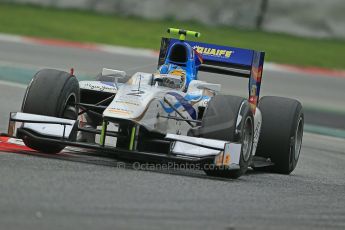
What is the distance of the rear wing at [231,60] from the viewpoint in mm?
9891

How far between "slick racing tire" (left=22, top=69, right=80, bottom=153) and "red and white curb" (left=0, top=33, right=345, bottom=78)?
12815mm

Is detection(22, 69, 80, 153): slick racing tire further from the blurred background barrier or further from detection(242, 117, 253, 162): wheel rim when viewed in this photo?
the blurred background barrier

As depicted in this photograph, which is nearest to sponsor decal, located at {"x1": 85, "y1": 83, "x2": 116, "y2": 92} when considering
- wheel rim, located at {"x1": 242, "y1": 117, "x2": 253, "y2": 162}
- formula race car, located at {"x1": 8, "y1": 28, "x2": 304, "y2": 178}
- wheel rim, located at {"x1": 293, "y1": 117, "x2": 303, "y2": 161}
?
formula race car, located at {"x1": 8, "y1": 28, "x2": 304, "y2": 178}

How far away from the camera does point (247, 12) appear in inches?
983

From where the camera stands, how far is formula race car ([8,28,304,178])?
7949mm

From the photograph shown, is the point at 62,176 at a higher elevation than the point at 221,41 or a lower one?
lower

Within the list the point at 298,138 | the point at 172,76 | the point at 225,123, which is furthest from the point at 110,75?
the point at 298,138

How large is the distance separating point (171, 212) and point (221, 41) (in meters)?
17.7

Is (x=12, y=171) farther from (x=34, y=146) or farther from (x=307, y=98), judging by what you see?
(x=307, y=98)

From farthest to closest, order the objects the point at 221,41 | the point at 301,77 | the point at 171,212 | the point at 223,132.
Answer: the point at 221,41 < the point at 301,77 < the point at 223,132 < the point at 171,212

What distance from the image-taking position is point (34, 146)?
336 inches

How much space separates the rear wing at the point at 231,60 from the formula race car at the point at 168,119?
0.12 ft

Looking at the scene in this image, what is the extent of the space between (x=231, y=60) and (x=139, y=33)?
14.1 meters

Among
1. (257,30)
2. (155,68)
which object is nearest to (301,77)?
(257,30)
